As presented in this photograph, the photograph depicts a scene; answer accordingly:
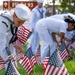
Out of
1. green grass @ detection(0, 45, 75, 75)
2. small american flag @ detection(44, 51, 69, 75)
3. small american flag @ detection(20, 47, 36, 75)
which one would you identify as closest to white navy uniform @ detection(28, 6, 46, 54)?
green grass @ detection(0, 45, 75, 75)

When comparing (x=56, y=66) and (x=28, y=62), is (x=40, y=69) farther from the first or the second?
(x=56, y=66)

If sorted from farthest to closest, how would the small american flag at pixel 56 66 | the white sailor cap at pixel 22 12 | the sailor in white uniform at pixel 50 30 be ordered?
the sailor in white uniform at pixel 50 30 < the small american flag at pixel 56 66 < the white sailor cap at pixel 22 12

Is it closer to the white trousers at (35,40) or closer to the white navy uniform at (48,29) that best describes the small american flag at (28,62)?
the white navy uniform at (48,29)

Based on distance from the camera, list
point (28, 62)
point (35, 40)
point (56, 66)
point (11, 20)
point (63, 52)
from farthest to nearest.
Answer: point (35, 40) → point (63, 52) → point (28, 62) → point (56, 66) → point (11, 20)

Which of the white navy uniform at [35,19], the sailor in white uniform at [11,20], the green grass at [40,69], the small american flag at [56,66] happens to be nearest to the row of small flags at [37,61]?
the small american flag at [56,66]

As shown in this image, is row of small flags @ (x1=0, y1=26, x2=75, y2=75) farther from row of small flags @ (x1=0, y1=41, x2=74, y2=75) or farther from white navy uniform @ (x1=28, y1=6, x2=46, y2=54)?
white navy uniform @ (x1=28, y1=6, x2=46, y2=54)

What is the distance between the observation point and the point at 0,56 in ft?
22.3

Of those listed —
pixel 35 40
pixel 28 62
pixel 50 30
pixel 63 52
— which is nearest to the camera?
pixel 28 62

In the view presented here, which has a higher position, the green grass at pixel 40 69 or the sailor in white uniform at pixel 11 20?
Result: the sailor in white uniform at pixel 11 20

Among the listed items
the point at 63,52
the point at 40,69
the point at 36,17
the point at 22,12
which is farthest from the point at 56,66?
the point at 36,17

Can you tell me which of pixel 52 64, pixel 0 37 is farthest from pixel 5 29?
pixel 52 64

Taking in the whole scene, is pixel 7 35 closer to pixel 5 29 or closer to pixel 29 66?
pixel 5 29

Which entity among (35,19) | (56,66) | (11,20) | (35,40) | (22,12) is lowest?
(35,40)

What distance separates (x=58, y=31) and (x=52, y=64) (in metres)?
1.60
